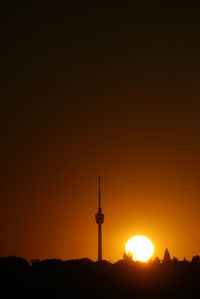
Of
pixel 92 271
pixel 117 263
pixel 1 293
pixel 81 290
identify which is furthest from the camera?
pixel 117 263

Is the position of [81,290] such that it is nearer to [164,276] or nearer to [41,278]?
[41,278]

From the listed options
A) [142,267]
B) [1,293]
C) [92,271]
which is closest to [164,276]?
[142,267]

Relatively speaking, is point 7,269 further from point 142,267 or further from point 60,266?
point 142,267

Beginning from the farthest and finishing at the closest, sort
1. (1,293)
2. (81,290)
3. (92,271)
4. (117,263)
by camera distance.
→ (117,263) < (92,271) < (81,290) < (1,293)

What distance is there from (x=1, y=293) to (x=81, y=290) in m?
13.6

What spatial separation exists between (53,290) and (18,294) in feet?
20.5

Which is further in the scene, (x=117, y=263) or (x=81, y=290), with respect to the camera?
(x=117, y=263)

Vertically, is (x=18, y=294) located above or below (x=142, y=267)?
below

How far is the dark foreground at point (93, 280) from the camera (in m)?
98.7

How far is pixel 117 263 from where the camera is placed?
116188mm

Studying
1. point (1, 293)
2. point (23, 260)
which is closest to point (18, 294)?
point (1, 293)

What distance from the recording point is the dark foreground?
98688mm

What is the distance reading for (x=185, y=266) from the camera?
401 feet

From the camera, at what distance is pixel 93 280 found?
347 feet
